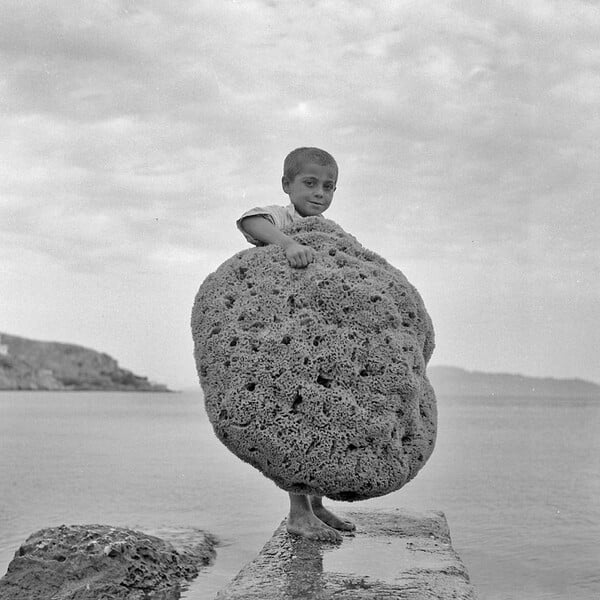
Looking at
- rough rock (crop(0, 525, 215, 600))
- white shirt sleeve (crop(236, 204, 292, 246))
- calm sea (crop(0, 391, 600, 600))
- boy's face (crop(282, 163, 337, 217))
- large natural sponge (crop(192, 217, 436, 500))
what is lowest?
calm sea (crop(0, 391, 600, 600))

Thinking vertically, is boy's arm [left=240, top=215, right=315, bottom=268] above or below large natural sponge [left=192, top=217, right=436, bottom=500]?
above

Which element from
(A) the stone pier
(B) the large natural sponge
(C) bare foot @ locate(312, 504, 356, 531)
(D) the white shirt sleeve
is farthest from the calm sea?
(D) the white shirt sleeve

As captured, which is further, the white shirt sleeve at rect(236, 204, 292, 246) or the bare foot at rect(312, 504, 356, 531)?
the bare foot at rect(312, 504, 356, 531)

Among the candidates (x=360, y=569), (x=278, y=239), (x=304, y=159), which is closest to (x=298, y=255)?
(x=278, y=239)

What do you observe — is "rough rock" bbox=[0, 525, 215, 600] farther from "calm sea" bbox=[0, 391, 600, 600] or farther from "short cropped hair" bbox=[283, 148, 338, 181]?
"short cropped hair" bbox=[283, 148, 338, 181]

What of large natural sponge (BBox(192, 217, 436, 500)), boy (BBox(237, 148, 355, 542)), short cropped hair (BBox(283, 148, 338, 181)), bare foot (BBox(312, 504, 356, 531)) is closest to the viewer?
large natural sponge (BBox(192, 217, 436, 500))

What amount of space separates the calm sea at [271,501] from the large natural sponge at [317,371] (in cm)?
231

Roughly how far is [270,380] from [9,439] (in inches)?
980

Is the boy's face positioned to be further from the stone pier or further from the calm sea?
the calm sea

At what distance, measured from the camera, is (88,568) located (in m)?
5.98

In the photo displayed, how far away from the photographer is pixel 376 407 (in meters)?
4.62

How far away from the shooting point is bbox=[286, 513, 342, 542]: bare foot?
538 centimetres

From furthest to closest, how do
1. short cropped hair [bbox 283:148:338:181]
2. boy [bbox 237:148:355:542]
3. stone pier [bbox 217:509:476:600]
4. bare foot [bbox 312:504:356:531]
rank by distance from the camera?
bare foot [bbox 312:504:356:531] < short cropped hair [bbox 283:148:338:181] < boy [bbox 237:148:355:542] < stone pier [bbox 217:509:476:600]

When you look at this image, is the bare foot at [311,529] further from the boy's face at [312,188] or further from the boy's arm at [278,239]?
the boy's face at [312,188]
